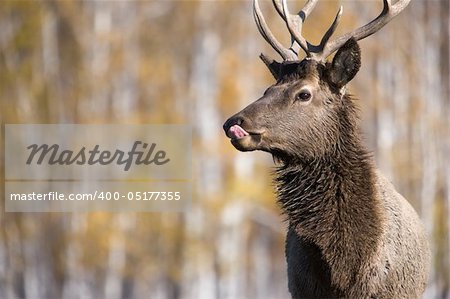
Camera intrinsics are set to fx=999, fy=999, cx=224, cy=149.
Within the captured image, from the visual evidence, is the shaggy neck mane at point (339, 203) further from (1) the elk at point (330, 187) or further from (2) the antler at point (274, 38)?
(2) the antler at point (274, 38)

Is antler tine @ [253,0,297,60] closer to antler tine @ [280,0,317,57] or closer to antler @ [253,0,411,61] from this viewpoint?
antler @ [253,0,411,61]

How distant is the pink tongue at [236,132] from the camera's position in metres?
7.04

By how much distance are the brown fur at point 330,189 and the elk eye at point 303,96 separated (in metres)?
0.02

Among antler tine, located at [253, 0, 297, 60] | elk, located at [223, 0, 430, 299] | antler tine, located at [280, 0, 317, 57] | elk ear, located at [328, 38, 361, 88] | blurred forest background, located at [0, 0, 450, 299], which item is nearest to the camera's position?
elk, located at [223, 0, 430, 299]

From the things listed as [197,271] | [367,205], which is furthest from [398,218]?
[197,271]

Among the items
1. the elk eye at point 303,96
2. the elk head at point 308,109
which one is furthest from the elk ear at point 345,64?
the elk eye at point 303,96

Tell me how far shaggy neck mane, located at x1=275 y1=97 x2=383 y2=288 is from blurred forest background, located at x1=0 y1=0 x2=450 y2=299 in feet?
54.9

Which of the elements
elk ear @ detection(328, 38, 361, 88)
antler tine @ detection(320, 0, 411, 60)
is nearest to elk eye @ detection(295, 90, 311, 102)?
elk ear @ detection(328, 38, 361, 88)

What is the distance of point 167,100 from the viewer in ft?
90.1

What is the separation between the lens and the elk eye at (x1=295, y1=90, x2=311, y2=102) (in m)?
7.45

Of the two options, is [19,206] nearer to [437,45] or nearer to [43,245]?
[43,245]

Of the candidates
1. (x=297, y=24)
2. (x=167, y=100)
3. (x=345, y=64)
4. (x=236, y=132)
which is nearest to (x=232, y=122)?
(x=236, y=132)

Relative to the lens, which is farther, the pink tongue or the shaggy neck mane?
the shaggy neck mane

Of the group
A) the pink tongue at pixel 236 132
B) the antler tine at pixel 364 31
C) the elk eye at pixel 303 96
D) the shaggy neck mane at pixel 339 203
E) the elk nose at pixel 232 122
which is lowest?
the shaggy neck mane at pixel 339 203
